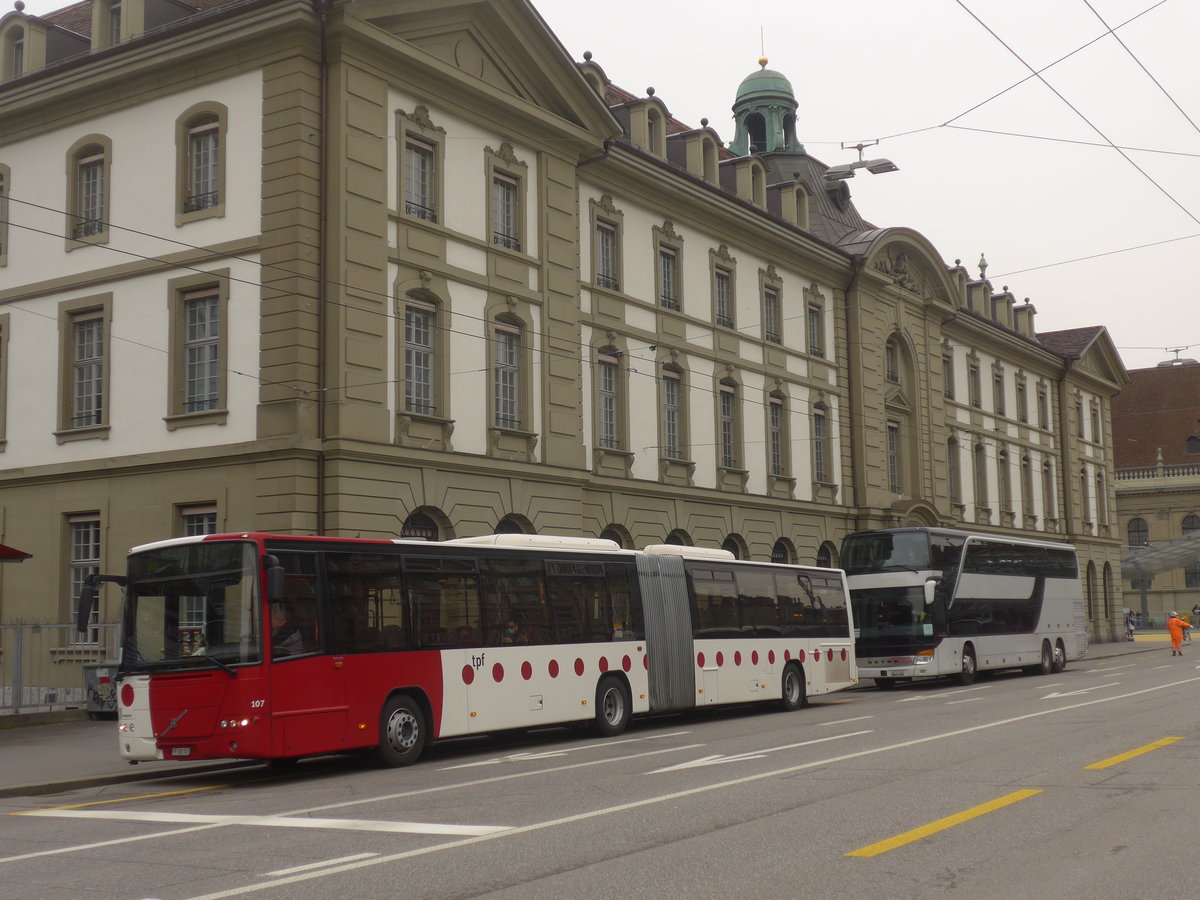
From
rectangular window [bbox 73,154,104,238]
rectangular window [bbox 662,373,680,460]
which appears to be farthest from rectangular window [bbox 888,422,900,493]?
rectangular window [bbox 73,154,104,238]

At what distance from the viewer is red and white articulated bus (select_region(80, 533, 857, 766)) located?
51.1 ft

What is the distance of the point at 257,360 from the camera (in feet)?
81.3

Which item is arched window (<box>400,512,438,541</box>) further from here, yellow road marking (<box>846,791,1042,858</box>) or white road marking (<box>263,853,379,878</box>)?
white road marking (<box>263,853,379,878</box>)

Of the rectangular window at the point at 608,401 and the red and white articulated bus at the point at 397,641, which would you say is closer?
the red and white articulated bus at the point at 397,641

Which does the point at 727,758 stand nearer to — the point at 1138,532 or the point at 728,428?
the point at 728,428

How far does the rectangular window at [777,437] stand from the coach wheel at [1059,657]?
8949 millimetres

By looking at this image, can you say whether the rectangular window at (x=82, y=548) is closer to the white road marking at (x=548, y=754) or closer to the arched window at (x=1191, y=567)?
the white road marking at (x=548, y=754)

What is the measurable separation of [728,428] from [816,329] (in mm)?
6920

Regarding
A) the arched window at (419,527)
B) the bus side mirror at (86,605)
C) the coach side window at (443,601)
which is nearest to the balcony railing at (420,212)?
the arched window at (419,527)

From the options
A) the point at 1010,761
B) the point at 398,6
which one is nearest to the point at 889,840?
the point at 1010,761

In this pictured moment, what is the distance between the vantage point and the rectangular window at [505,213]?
28.9 meters

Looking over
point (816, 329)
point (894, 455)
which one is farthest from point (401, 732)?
point (894, 455)

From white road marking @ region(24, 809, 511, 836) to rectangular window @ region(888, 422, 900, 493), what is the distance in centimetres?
3686

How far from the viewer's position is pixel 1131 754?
50.6 ft
